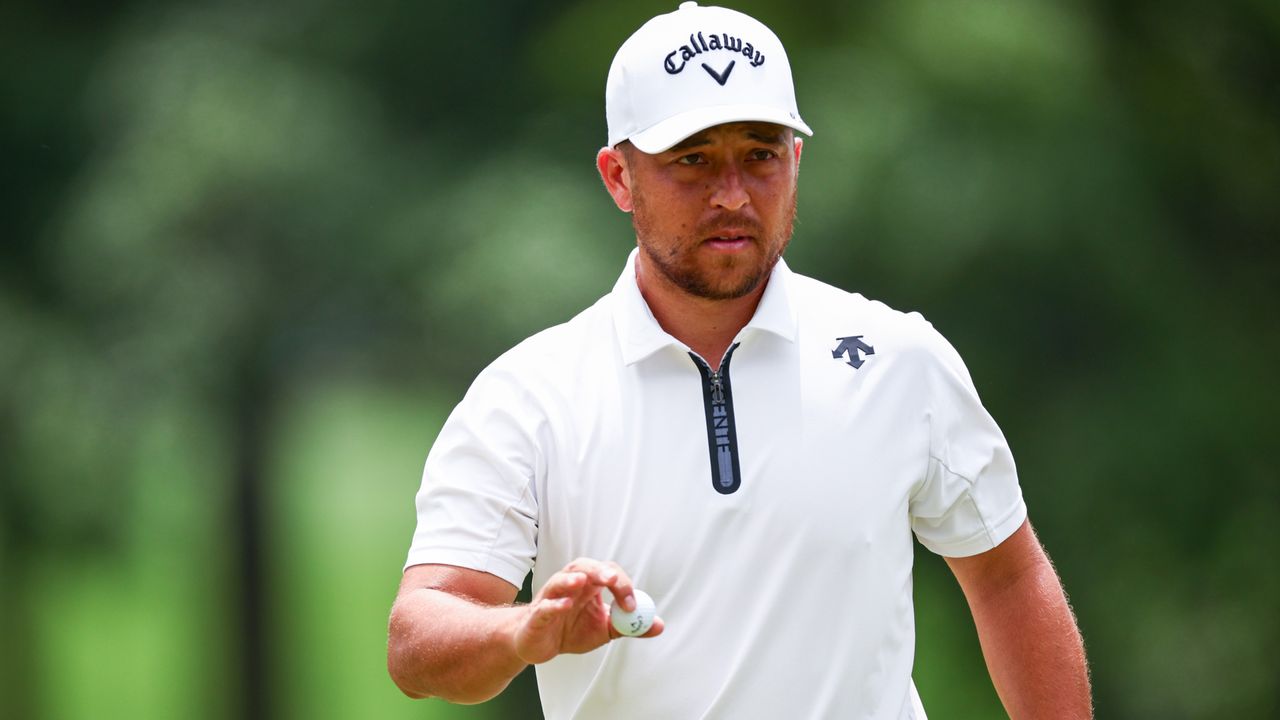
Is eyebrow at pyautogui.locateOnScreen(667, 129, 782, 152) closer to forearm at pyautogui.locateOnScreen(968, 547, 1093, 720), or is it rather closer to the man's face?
the man's face

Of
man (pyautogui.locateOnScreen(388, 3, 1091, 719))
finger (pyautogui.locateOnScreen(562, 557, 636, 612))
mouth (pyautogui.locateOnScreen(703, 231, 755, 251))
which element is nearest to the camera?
finger (pyautogui.locateOnScreen(562, 557, 636, 612))

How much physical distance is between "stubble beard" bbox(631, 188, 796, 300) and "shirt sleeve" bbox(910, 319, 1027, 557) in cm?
26

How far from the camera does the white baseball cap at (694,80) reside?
7.09ft

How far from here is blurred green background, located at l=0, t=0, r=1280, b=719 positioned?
6758 millimetres

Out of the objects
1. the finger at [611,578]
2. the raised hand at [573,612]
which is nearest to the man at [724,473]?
the raised hand at [573,612]

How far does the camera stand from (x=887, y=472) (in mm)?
2135

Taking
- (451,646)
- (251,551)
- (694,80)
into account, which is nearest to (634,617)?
(451,646)

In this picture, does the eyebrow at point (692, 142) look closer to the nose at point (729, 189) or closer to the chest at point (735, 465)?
the nose at point (729, 189)

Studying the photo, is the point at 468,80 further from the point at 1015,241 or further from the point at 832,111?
the point at 1015,241

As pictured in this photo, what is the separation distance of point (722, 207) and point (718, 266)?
0.08 meters

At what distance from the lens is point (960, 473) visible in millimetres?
2193

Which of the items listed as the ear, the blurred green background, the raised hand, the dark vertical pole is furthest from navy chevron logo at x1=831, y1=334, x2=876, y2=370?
the dark vertical pole

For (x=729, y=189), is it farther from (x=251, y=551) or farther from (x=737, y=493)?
(x=251, y=551)

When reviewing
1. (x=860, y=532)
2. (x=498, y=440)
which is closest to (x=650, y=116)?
(x=498, y=440)
